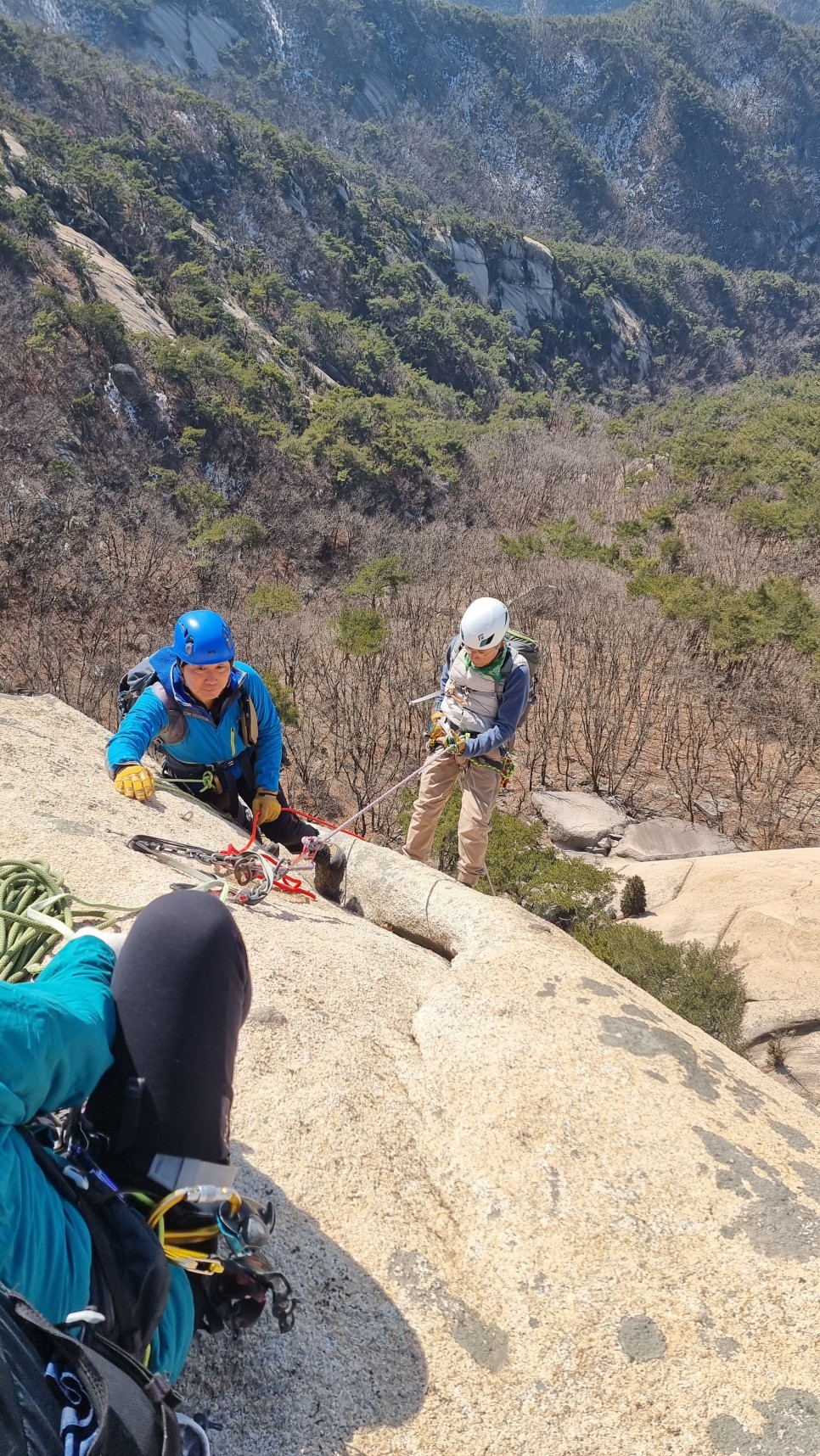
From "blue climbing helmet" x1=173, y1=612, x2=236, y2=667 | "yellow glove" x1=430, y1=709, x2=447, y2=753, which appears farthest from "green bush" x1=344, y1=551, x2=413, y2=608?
"blue climbing helmet" x1=173, y1=612, x2=236, y2=667

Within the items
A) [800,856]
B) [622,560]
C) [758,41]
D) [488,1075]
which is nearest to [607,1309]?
[488,1075]

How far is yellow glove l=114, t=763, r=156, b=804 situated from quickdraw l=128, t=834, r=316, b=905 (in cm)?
32

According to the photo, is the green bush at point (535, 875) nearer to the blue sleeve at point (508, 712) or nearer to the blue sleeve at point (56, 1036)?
the blue sleeve at point (508, 712)

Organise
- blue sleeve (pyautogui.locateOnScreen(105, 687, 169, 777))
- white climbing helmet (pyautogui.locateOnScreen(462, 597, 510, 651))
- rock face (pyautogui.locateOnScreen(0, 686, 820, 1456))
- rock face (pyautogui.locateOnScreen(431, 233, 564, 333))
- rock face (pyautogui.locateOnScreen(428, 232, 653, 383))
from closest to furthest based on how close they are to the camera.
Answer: rock face (pyautogui.locateOnScreen(0, 686, 820, 1456)), blue sleeve (pyautogui.locateOnScreen(105, 687, 169, 777)), white climbing helmet (pyautogui.locateOnScreen(462, 597, 510, 651)), rock face (pyautogui.locateOnScreen(431, 233, 564, 333)), rock face (pyautogui.locateOnScreen(428, 232, 653, 383))

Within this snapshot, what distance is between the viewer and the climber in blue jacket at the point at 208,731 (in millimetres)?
3824

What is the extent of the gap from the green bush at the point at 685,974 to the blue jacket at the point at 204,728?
→ 2337mm

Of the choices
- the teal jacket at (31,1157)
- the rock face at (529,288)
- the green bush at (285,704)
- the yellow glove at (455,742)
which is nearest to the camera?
the teal jacket at (31,1157)

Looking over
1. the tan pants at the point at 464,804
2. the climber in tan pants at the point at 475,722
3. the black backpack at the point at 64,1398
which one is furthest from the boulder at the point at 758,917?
the black backpack at the point at 64,1398

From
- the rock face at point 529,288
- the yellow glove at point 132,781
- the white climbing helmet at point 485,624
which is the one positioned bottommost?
the yellow glove at point 132,781

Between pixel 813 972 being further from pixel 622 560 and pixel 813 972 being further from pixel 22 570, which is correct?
pixel 622 560

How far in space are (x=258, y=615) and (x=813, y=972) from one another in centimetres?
907

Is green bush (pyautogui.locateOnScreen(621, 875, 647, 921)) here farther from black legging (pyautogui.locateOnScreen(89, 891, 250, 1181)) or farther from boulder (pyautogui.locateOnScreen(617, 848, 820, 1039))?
black legging (pyautogui.locateOnScreen(89, 891, 250, 1181))

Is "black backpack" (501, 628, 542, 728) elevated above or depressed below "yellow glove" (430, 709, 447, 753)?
above

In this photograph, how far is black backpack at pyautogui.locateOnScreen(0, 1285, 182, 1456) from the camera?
97 centimetres
